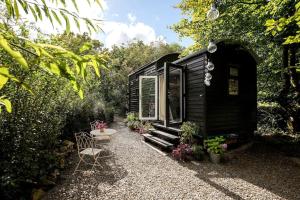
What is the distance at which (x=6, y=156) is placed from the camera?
3.04 metres

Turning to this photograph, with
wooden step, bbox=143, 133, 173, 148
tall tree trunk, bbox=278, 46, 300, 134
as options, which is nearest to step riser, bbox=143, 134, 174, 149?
wooden step, bbox=143, 133, 173, 148

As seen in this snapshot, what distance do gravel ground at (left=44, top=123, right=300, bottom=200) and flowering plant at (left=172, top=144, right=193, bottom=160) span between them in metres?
0.21

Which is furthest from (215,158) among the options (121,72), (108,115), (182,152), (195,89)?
(121,72)

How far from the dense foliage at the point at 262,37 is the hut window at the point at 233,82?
35.2 inches

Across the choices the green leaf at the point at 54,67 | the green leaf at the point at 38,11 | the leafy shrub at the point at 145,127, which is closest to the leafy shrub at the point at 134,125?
the leafy shrub at the point at 145,127

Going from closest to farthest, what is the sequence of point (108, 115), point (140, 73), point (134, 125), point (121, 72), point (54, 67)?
1. point (54, 67)
2. point (134, 125)
3. point (108, 115)
4. point (140, 73)
5. point (121, 72)

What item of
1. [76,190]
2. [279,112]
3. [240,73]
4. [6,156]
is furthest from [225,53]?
[6,156]

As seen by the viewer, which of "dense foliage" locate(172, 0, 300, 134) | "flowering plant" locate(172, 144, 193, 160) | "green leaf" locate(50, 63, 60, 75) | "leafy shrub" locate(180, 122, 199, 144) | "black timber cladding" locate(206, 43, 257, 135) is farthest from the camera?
"dense foliage" locate(172, 0, 300, 134)

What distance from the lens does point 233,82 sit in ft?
22.2

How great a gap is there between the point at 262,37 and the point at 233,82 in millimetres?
1805

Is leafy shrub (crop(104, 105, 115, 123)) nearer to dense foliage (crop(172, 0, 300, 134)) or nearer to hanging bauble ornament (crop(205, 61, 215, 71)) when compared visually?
dense foliage (crop(172, 0, 300, 134))

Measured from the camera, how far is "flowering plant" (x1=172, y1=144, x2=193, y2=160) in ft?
17.5

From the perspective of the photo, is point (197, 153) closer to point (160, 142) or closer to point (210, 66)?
point (160, 142)

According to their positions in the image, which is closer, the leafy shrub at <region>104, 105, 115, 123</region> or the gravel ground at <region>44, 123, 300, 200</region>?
the gravel ground at <region>44, 123, 300, 200</region>
